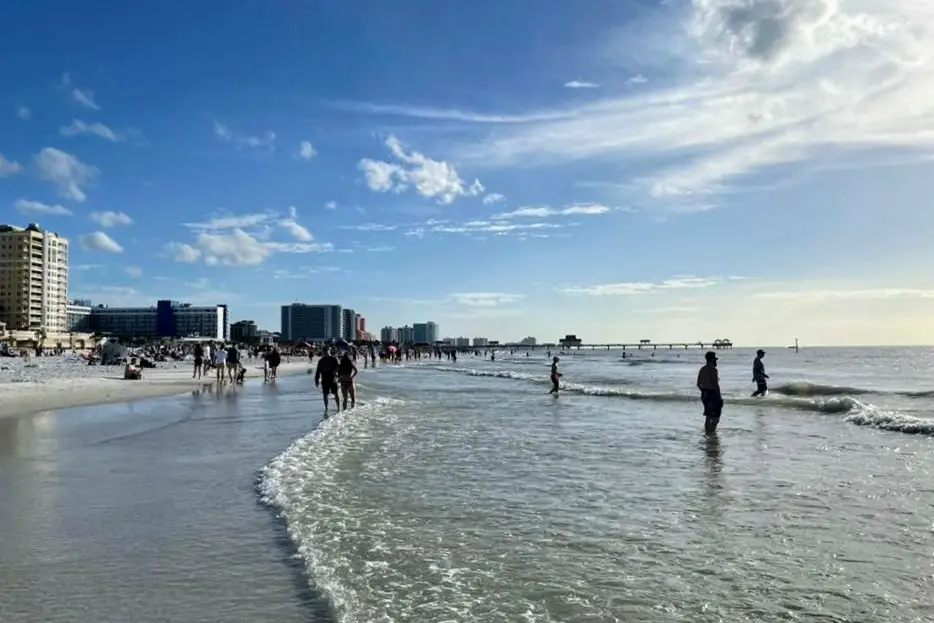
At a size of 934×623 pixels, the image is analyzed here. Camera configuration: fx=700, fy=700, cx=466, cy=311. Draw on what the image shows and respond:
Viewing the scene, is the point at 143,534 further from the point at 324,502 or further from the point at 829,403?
the point at 829,403

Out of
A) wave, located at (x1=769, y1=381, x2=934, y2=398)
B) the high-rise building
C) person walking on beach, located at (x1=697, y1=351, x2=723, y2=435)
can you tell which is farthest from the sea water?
the high-rise building

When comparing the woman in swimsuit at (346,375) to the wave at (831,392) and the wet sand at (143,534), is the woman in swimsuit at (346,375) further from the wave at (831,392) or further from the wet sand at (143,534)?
the wave at (831,392)

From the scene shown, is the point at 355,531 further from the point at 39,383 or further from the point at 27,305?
the point at 27,305

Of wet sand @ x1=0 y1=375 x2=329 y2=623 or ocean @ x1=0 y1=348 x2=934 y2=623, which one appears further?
ocean @ x1=0 y1=348 x2=934 y2=623

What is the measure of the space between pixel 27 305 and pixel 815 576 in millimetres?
182260

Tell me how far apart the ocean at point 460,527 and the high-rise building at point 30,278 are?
539 ft

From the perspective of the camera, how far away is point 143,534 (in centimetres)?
652

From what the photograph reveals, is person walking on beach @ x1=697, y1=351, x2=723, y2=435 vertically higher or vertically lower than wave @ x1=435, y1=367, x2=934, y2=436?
higher

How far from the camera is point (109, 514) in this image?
7.28 metres

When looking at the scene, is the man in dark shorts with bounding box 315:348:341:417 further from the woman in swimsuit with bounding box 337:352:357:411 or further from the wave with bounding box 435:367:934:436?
the wave with bounding box 435:367:934:436

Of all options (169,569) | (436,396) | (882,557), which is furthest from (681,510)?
(436,396)

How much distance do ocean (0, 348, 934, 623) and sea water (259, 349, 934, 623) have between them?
30 millimetres

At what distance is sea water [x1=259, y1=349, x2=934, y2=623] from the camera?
501 centimetres

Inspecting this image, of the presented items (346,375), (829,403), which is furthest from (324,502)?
(829,403)
